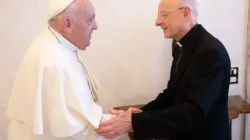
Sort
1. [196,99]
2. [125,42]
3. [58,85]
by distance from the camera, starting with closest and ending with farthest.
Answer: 1. [58,85]
2. [196,99]
3. [125,42]

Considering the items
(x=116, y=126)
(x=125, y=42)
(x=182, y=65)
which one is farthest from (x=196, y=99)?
(x=125, y=42)

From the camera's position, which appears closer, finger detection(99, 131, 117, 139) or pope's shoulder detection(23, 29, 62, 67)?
pope's shoulder detection(23, 29, 62, 67)

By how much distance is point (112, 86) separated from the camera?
252 centimetres

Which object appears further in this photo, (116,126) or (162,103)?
(162,103)

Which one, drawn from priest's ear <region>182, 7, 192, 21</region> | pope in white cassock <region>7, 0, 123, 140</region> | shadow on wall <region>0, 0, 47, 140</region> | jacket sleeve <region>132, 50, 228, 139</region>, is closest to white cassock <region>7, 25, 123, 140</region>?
pope in white cassock <region>7, 0, 123, 140</region>

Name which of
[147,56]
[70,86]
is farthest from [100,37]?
[70,86]

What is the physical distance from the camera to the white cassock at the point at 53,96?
1500 mm

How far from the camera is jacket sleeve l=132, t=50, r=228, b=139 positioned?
1.61 m

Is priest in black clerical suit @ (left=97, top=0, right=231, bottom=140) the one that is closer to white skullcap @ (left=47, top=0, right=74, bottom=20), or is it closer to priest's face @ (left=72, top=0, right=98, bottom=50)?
priest's face @ (left=72, top=0, right=98, bottom=50)

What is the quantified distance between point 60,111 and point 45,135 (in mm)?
189

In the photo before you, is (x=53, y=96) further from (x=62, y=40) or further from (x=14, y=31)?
(x=14, y=31)

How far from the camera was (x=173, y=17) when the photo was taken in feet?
5.74

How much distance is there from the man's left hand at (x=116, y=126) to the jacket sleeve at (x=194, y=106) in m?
0.05

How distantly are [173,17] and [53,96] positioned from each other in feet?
2.40
